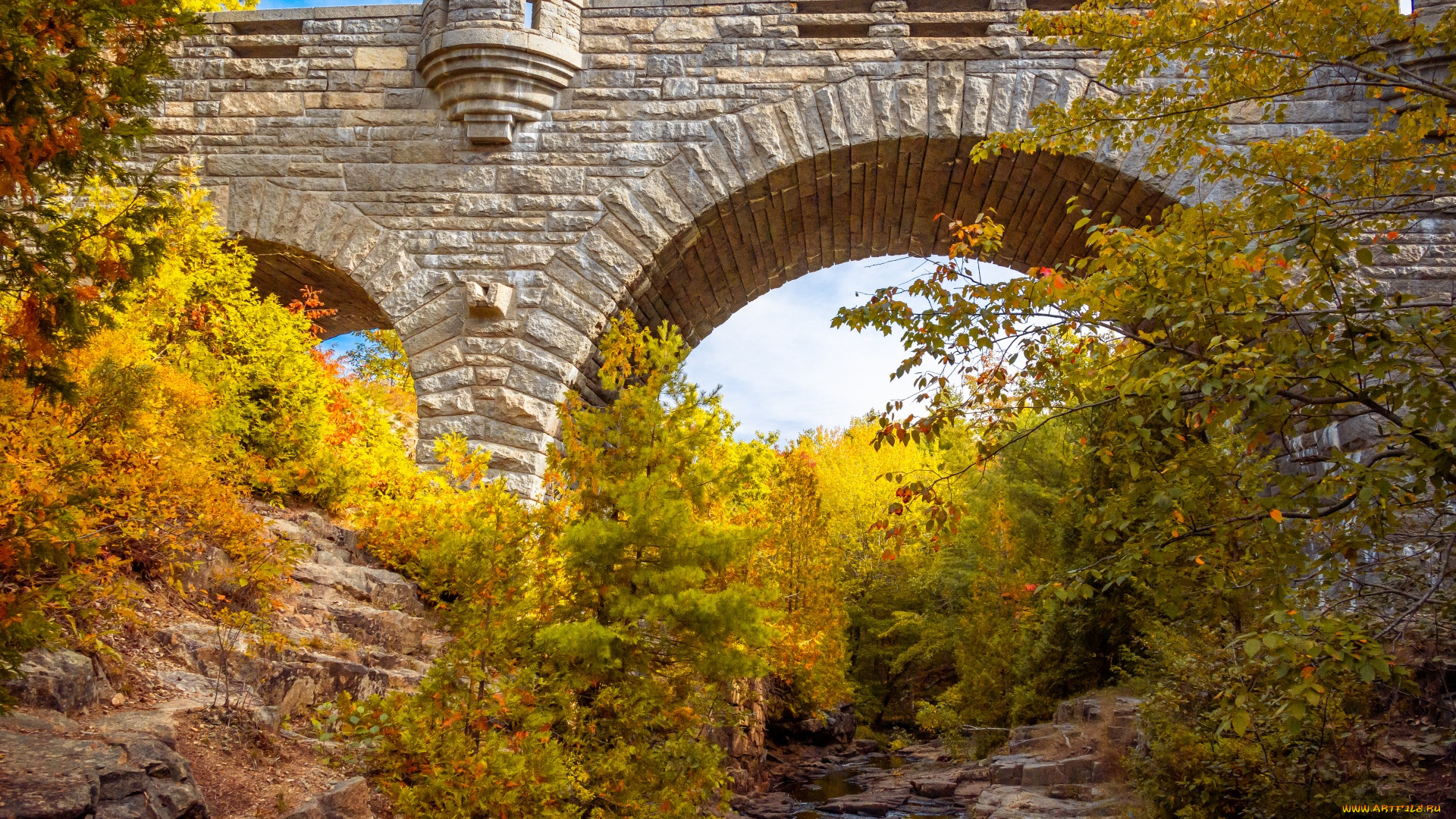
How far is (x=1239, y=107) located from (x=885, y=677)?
17.0m

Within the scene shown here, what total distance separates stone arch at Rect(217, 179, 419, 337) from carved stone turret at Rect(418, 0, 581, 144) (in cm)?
122

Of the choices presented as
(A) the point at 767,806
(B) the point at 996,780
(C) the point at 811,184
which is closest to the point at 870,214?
(C) the point at 811,184

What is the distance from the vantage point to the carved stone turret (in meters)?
8.42

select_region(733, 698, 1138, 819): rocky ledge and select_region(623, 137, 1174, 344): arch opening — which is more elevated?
select_region(623, 137, 1174, 344): arch opening

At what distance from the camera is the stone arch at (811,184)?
8211 mm

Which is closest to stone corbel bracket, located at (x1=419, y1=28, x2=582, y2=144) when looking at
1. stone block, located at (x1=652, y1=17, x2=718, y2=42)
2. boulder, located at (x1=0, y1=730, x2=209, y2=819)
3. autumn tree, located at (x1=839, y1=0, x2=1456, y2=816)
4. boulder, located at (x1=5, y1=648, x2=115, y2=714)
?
stone block, located at (x1=652, y1=17, x2=718, y2=42)

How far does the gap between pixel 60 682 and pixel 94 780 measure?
0.87m

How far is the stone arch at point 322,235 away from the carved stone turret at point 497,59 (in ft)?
4.00

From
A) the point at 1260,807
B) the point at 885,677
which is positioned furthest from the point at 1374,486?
the point at 885,677

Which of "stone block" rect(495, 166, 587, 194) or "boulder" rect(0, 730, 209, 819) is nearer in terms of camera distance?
"boulder" rect(0, 730, 209, 819)

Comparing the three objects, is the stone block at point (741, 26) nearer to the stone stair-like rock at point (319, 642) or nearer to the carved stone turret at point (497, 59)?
the carved stone turret at point (497, 59)

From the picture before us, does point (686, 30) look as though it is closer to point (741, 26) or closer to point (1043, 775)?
point (741, 26)

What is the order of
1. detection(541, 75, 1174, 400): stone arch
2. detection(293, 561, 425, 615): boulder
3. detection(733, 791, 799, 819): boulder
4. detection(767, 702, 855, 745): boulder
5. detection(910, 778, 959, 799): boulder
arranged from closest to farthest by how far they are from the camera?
detection(293, 561, 425, 615): boulder < detection(541, 75, 1174, 400): stone arch < detection(733, 791, 799, 819): boulder < detection(910, 778, 959, 799): boulder < detection(767, 702, 855, 745): boulder

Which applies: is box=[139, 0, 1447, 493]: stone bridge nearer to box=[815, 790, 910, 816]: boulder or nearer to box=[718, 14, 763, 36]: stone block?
box=[718, 14, 763, 36]: stone block
